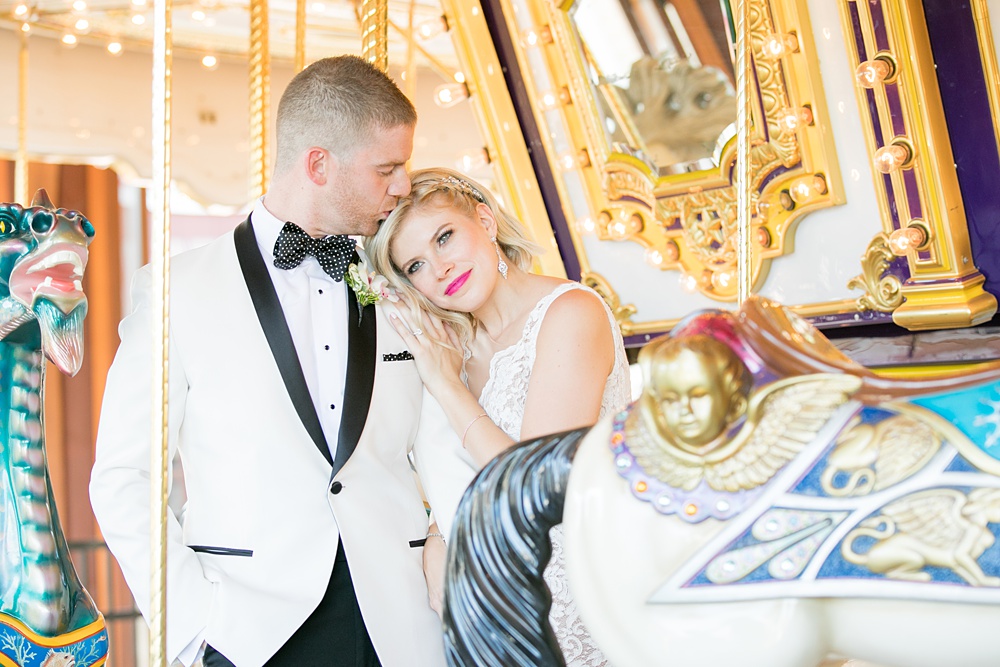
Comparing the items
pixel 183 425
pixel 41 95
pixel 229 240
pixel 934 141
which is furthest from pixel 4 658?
pixel 41 95

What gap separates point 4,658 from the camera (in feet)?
4.45

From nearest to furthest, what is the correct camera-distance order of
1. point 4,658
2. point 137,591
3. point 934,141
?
1. point 4,658
2. point 137,591
3. point 934,141

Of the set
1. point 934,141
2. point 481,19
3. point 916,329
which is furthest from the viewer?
point 481,19

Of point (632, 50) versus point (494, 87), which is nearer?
point (632, 50)

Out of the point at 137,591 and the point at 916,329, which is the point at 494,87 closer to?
the point at 916,329

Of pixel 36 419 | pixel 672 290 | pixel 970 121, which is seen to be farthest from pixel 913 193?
pixel 36 419

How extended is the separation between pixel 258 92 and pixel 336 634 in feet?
4.25

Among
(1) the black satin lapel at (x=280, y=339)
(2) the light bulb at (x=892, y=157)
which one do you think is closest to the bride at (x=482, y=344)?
(1) the black satin lapel at (x=280, y=339)

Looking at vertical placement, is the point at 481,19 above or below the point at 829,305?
above

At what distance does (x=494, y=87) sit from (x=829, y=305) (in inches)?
52.6

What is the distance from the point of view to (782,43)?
263 cm

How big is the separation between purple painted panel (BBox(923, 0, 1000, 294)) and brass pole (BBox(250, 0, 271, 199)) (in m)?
1.60

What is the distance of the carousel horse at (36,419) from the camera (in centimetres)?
140

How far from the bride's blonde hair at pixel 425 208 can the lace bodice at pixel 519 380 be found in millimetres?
136
